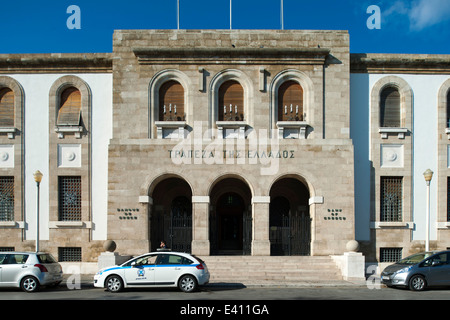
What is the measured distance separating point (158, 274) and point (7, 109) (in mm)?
13762

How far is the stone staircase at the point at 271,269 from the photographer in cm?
2066

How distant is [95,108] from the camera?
80.8ft

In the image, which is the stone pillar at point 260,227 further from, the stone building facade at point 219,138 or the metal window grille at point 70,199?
the metal window grille at point 70,199

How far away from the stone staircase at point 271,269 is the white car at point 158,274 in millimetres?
3297

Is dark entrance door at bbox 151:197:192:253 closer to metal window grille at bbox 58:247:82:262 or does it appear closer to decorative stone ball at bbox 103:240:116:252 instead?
decorative stone ball at bbox 103:240:116:252

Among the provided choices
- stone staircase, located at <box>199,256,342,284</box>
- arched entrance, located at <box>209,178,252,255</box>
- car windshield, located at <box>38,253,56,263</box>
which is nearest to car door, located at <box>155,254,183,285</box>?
stone staircase, located at <box>199,256,342,284</box>

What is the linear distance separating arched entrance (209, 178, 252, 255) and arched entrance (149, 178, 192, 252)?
1.69m

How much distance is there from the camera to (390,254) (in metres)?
24.4

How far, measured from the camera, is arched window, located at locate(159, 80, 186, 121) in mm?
24203

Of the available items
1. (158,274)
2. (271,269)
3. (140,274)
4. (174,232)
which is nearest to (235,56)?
(174,232)

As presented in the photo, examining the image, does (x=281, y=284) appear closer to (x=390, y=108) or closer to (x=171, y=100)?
(x=171, y=100)

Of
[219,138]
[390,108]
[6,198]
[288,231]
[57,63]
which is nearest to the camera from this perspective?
[219,138]

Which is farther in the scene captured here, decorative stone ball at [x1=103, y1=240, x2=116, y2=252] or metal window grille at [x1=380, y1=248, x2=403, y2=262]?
metal window grille at [x1=380, y1=248, x2=403, y2=262]
